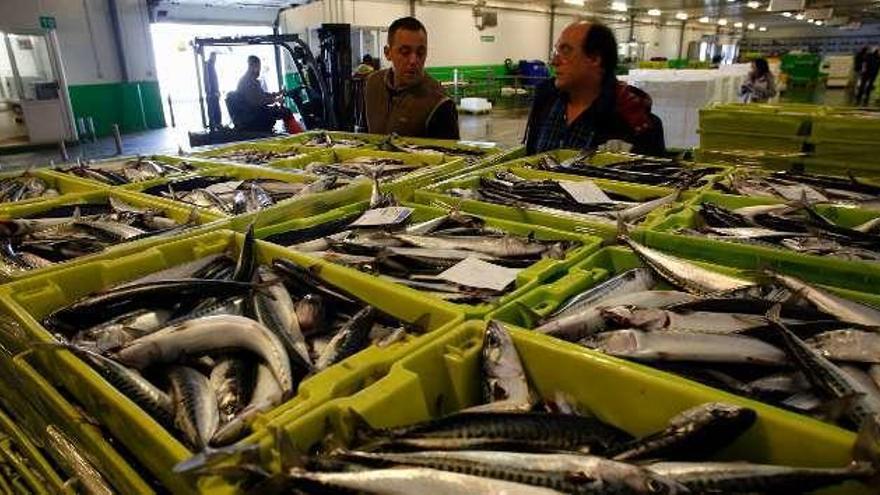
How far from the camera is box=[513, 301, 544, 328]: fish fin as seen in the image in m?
1.60

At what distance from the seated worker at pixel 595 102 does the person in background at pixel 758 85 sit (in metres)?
11.0

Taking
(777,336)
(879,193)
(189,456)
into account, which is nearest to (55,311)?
(189,456)

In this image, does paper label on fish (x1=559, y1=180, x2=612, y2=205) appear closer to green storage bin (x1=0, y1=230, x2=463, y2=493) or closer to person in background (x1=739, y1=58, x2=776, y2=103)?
green storage bin (x1=0, y1=230, x2=463, y2=493)

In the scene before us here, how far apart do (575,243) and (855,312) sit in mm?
944

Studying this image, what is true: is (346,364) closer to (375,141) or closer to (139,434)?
(139,434)

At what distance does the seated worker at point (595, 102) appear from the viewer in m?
3.75

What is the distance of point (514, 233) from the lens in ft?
7.90

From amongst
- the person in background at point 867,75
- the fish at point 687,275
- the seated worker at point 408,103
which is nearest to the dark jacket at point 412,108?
the seated worker at point 408,103

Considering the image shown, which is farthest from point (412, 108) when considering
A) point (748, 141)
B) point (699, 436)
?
point (699, 436)

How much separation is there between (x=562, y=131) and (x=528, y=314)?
283 cm

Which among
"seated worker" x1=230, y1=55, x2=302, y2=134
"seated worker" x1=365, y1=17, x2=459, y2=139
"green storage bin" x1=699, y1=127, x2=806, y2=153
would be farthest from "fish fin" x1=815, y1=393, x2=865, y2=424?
"seated worker" x1=230, y1=55, x2=302, y2=134

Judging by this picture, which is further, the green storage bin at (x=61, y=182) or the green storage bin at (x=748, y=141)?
the green storage bin at (x=748, y=141)

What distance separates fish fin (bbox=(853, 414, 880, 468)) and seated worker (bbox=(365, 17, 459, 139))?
168 inches

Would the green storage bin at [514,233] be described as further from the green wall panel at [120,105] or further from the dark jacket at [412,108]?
the green wall panel at [120,105]
